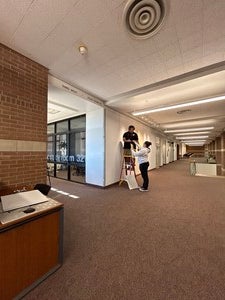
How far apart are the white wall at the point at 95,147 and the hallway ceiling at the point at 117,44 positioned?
4.75 feet

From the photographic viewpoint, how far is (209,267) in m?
1.65

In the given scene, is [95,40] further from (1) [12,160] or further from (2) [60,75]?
(1) [12,160]

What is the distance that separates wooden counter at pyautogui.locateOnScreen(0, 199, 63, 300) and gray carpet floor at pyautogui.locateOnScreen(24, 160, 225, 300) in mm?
114

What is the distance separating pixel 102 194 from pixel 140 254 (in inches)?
103

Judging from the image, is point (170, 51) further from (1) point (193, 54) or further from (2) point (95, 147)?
(2) point (95, 147)

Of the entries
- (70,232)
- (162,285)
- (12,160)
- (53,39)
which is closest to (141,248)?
(162,285)

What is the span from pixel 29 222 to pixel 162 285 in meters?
1.47

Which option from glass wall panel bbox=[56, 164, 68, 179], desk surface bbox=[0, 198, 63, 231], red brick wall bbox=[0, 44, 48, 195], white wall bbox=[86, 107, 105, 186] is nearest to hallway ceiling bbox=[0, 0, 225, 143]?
red brick wall bbox=[0, 44, 48, 195]

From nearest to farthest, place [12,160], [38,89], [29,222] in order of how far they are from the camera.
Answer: [29,222], [12,160], [38,89]

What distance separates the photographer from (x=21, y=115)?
101 inches

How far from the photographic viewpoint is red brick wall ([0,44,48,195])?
2.36 m

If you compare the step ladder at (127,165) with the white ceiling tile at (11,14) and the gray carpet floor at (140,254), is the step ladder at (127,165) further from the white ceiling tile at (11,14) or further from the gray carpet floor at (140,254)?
the white ceiling tile at (11,14)

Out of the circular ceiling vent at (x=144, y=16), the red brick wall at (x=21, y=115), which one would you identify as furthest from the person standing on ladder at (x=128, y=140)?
the circular ceiling vent at (x=144, y=16)

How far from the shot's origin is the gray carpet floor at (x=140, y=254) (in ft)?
4.51
